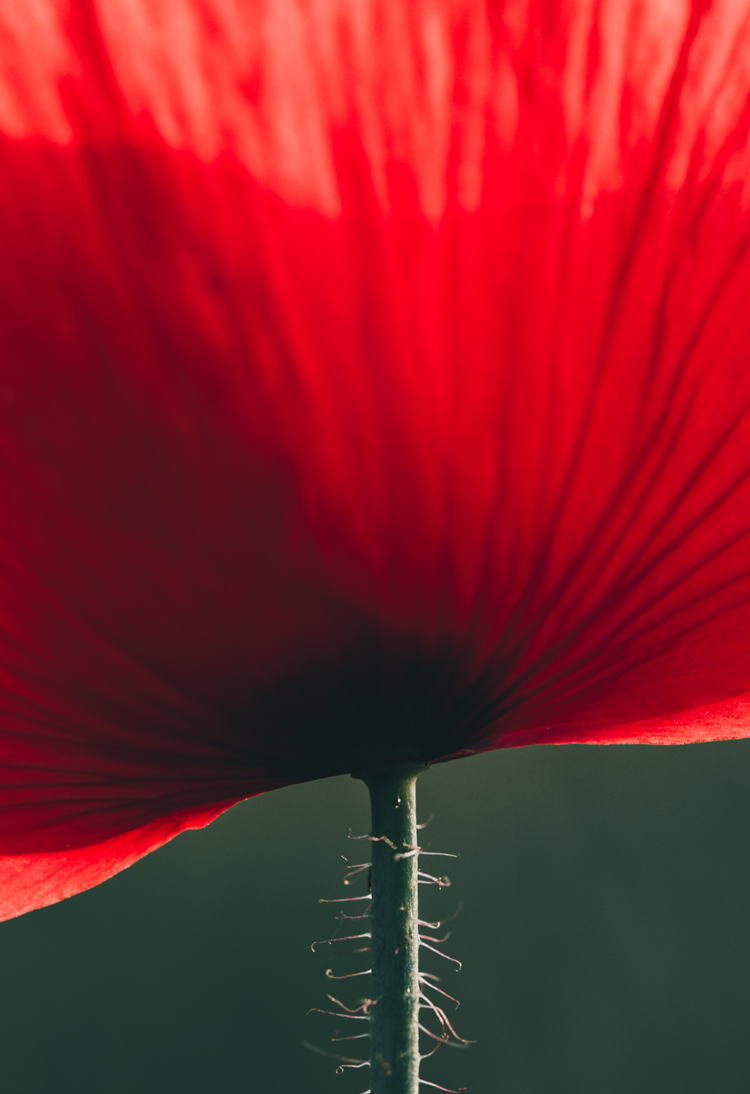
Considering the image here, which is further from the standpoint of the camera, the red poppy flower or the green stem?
the green stem

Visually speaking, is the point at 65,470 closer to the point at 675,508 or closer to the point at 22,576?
the point at 22,576

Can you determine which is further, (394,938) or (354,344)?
(394,938)

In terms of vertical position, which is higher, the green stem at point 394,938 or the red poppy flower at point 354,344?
the red poppy flower at point 354,344

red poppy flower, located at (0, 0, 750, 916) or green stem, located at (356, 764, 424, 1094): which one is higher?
red poppy flower, located at (0, 0, 750, 916)

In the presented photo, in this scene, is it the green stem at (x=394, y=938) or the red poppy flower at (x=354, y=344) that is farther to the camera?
the green stem at (x=394, y=938)
